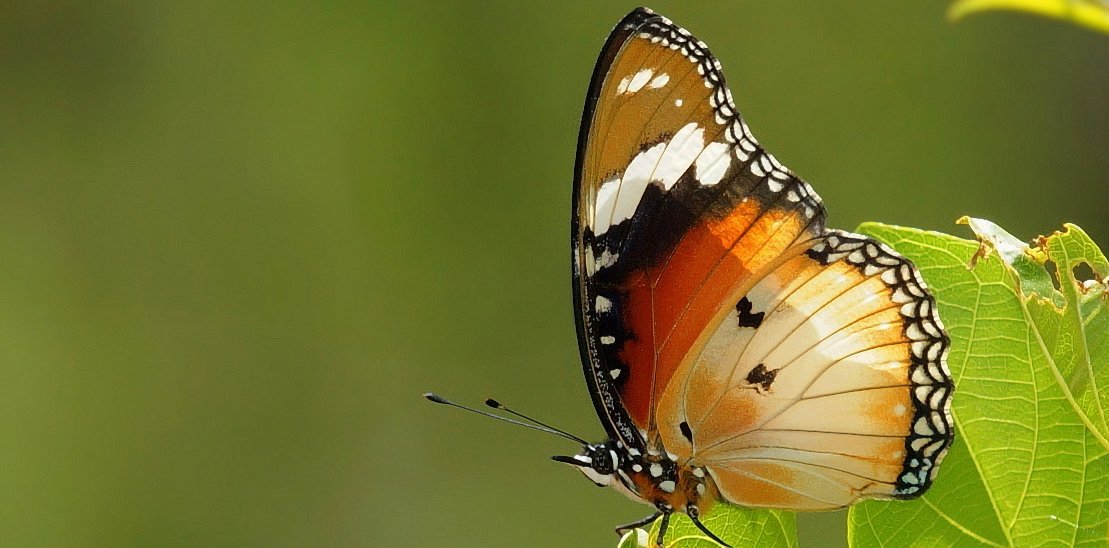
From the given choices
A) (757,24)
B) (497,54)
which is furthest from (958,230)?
(497,54)

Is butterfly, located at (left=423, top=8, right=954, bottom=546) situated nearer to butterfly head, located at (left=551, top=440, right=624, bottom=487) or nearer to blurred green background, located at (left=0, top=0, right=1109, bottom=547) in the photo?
butterfly head, located at (left=551, top=440, right=624, bottom=487)

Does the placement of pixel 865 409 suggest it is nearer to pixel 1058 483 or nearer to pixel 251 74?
pixel 1058 483

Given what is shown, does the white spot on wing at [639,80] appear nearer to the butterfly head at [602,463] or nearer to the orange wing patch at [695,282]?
the orange wing patch at [695,282]

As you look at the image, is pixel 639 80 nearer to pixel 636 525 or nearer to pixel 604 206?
pixel 604 206

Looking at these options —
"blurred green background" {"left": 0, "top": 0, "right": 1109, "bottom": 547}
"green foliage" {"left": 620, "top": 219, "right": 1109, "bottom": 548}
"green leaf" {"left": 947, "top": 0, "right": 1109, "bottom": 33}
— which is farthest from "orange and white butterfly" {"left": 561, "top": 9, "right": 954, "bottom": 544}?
"blurred green background" {"left": 0, "top": 0, "right": 1109, "bottom": 547}

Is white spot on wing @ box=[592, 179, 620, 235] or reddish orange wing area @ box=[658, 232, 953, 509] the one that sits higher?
white spot on wing @ box=[592, 179, 620, 235]

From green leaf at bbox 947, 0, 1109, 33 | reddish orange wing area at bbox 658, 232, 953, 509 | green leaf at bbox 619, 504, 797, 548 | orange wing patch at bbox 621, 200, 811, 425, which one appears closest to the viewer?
green leaf at bbox 947, 0, 1109, 33
